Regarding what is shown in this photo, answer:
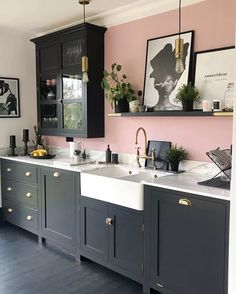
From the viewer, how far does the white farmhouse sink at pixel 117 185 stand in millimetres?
2559

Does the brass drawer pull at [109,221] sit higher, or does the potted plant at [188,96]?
the potted plant at [188,96]

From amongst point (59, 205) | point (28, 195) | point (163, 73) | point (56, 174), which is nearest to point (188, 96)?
point (163, 73)

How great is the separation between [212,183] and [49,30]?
291 cm

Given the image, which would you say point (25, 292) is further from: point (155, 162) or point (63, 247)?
point (155, 162)

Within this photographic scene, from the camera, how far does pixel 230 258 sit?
6.16 feet

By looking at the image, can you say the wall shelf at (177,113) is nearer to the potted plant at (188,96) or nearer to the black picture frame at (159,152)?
the potted plant at (188,96)

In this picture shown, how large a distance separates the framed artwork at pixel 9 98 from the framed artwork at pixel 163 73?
1887 millimetres

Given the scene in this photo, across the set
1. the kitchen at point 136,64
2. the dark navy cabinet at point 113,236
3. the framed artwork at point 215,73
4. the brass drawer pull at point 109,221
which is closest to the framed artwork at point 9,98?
the kitchen at point 136,64

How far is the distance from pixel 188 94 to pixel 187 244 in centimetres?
121

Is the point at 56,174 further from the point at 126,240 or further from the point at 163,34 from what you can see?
the point at 163,34

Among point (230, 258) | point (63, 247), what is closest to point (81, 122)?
point (63, 247)

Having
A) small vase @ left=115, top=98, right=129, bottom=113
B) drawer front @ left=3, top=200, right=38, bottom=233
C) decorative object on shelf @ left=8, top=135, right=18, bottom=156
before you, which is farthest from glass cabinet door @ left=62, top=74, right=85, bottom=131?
drawer front @ left=3, top=200, right=38, bottom=233

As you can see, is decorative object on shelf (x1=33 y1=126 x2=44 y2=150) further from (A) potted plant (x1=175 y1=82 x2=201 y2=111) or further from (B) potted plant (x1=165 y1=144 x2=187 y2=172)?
(A) potted plant (x1=175 y1=82 x2=201 y2=111)

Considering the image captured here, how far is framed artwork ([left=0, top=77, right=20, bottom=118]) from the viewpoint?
4.10 metres
